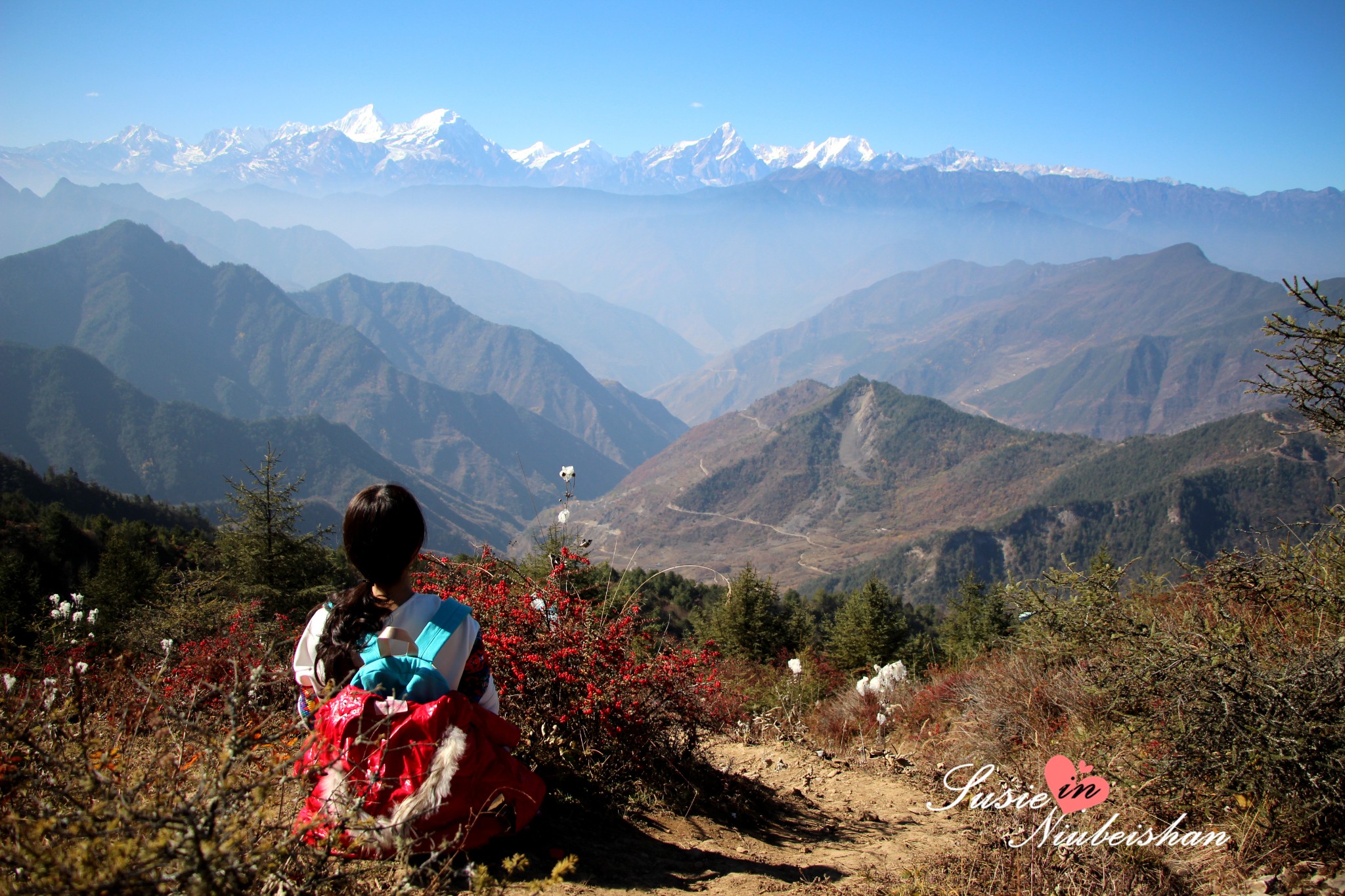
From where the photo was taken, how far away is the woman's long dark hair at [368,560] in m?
2.76

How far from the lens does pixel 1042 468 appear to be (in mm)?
132375

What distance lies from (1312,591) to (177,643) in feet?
43.5

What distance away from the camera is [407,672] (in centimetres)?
282

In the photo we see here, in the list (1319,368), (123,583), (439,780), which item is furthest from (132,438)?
(1319,368)

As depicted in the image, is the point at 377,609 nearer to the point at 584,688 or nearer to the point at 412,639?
the point at 412,639

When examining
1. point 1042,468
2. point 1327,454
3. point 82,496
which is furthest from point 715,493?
point 82,496

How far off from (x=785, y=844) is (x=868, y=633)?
20757 mm

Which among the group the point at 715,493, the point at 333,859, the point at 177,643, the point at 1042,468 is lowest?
the point at 715,493

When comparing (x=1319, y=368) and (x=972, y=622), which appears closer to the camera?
(x=1319, y=368)

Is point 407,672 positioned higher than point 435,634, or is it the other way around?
point 435,634

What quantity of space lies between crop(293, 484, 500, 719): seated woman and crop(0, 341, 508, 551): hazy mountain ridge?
424 feet

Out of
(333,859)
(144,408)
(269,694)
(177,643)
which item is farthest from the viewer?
(144,408)

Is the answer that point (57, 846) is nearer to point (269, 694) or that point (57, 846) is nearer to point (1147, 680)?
point (269, 694)

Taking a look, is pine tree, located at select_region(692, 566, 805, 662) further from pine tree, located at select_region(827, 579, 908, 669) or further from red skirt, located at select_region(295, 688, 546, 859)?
red skirt, located at select_region(295, 688, 546, 859)
